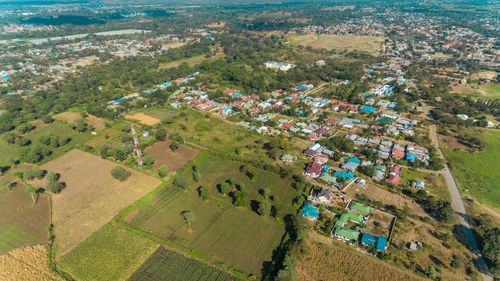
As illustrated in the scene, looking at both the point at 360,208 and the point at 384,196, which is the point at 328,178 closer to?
the point at 360,208

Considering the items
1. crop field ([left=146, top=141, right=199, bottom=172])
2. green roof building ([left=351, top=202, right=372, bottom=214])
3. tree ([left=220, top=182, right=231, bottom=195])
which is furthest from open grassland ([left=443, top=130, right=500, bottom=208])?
crop field ([left=146, top=141, right=199, bottom=172])

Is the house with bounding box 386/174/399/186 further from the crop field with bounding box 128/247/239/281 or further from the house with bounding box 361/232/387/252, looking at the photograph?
the crop field with bounding box 128/247/239/281

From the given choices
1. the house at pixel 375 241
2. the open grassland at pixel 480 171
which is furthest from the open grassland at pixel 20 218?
the open grassland at pixel 480 171

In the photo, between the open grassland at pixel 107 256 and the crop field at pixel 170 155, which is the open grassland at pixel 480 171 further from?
the open grassland at pixel 107 256

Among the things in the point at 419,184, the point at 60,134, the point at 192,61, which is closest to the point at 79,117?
the point at 60,134

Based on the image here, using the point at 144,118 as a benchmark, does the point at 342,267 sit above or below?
below

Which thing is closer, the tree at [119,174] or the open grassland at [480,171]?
the open grassland at [480,171]
